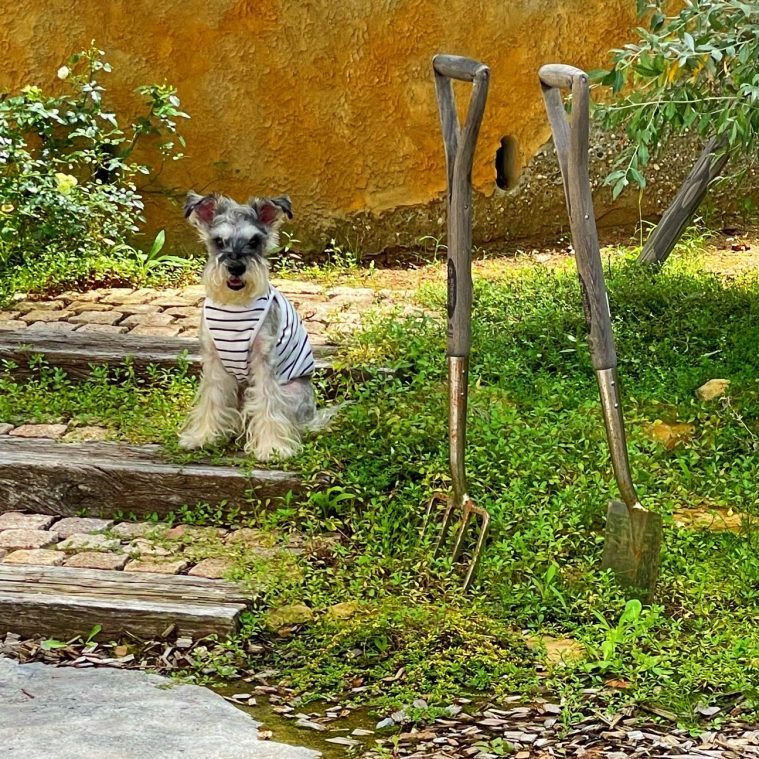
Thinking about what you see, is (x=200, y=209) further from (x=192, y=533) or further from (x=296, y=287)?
(x=296, y=287)

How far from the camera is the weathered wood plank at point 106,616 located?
4383 mm

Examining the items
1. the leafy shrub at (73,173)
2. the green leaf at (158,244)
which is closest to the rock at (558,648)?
the leafy shrub at (73,173)

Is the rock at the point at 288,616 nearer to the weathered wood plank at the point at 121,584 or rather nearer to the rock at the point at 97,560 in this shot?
the weathered wood plank at the point at 121,584

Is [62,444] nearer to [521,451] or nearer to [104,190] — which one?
[521,451]

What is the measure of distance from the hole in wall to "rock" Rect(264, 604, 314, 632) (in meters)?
5.55

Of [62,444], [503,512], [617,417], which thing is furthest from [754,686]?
[62,444]

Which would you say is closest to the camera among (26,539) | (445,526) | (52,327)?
(445,526)

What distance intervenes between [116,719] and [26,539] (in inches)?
60.6

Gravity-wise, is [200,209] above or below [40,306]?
above

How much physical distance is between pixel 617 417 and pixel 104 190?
5.03 m

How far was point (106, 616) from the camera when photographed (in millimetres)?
4422

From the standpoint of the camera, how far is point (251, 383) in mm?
5660

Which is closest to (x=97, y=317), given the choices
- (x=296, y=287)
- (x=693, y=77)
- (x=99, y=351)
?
(x=99, y=351)

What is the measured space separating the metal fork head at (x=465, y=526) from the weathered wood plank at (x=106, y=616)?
811mm
